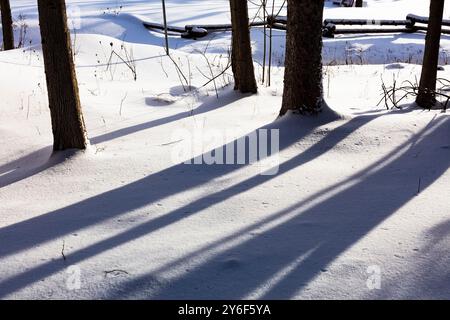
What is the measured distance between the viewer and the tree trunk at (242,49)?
26.1ft

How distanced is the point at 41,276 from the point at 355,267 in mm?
1903

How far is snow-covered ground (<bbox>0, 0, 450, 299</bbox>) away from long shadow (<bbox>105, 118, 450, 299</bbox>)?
10 mm

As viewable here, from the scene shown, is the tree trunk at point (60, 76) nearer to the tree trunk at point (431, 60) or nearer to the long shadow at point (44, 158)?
the long shadow at point (44, 158)

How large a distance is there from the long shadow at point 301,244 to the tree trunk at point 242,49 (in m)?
3.94

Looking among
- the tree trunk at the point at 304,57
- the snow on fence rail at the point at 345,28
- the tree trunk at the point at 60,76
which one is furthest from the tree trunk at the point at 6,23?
the tree trunk at the point at 304,57

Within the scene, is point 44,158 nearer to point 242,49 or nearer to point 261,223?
point 261,223

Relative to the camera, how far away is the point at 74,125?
17.0 feet

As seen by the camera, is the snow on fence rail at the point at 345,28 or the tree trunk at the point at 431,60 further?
the snow on fence rail at the point at 345,28

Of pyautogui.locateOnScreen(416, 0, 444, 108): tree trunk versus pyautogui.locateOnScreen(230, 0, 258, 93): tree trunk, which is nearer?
pyautogui.locateOnScreen(416, 0, 444, 108): tree trunk

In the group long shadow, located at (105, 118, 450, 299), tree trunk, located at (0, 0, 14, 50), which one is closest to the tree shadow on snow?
long shadow, located at (105, 118, 450, 299)

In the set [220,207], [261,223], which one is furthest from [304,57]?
[261,223]

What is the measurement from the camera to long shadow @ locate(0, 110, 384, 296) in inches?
130

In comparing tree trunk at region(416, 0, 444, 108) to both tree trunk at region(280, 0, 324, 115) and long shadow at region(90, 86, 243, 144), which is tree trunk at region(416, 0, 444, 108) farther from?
long shadow at region(90, 86, 243, 144)

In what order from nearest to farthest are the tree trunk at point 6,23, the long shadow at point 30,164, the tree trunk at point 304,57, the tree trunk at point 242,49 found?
the long shadow at point 30,164
the tree trunk at point 304,57
the tree trunk at point 242,49
the tree trunk at point 6,23
